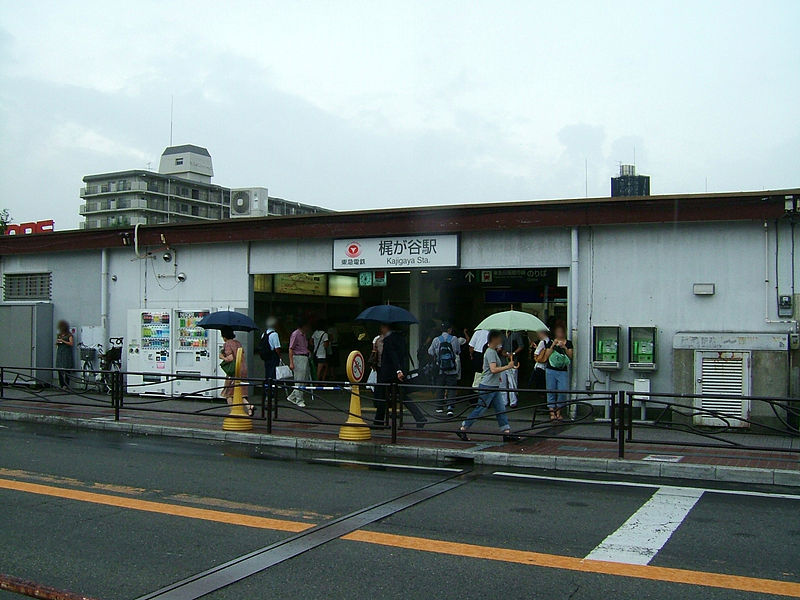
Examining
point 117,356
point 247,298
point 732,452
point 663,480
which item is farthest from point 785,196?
point 117,356

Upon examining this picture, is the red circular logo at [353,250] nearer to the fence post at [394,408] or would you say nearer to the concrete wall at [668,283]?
the concrete wall at [668,283]

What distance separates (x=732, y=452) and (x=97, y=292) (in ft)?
55.2

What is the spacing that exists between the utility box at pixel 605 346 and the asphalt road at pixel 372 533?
5233 mm

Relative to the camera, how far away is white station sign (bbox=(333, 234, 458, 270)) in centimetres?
1620

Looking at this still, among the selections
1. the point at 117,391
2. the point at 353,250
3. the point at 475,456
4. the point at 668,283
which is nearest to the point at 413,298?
the point at 353,250

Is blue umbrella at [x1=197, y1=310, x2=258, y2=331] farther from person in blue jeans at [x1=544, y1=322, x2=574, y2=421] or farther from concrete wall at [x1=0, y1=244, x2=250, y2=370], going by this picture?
person in blue jeans at [x1=544, y1=322, x2=574, y2=421]

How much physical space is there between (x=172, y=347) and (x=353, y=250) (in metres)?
5.43

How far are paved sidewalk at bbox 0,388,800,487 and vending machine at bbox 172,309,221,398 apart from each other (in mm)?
2976

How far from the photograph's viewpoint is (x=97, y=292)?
20.8m

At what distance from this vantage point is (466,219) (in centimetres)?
1579

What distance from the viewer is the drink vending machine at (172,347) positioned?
725 inches

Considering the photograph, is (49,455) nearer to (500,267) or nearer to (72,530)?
(72,530)

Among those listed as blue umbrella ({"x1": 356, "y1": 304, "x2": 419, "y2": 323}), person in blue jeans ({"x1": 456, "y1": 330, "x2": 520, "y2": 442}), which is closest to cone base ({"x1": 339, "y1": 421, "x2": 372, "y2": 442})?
person in blue jeans ({"x1": 456, "y1": 330, "x2": 520, "y2": 442})

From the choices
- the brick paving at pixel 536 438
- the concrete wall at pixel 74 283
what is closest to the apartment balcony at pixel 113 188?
the concrete wall at pixel 74 283
